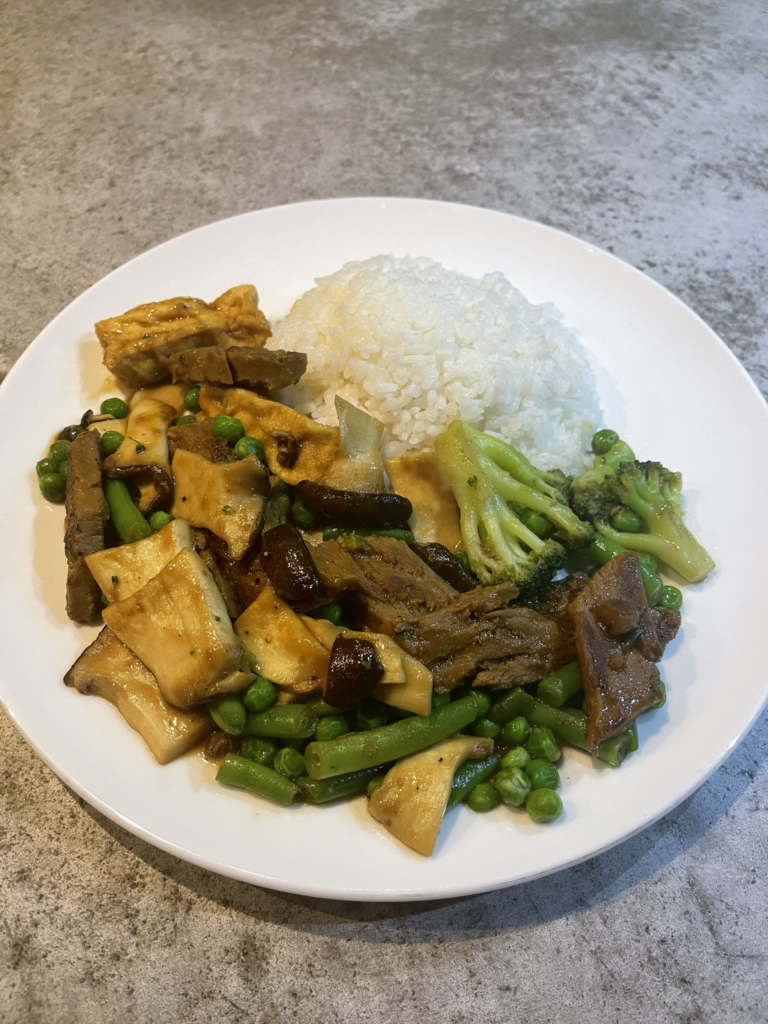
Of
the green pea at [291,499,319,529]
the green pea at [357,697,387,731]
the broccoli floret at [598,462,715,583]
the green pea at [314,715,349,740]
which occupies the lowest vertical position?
the green pea at [314,715,349,740]

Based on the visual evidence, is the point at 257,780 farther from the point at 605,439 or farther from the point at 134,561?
the point at 605,439

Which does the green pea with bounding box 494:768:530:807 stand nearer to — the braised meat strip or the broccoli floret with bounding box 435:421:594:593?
the braised meat strip

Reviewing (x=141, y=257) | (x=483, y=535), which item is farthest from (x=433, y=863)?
(x=141, y=257)

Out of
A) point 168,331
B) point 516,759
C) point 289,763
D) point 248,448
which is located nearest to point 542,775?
point 516,759

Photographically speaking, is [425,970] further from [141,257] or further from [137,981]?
[141,257]

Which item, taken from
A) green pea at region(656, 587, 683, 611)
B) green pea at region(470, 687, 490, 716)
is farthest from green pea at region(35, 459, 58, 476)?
green pea at region(656, 587, 683, 611)

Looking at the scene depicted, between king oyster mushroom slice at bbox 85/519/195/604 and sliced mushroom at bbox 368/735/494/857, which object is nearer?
sliced mushroom at bbox 368/735/494/857
